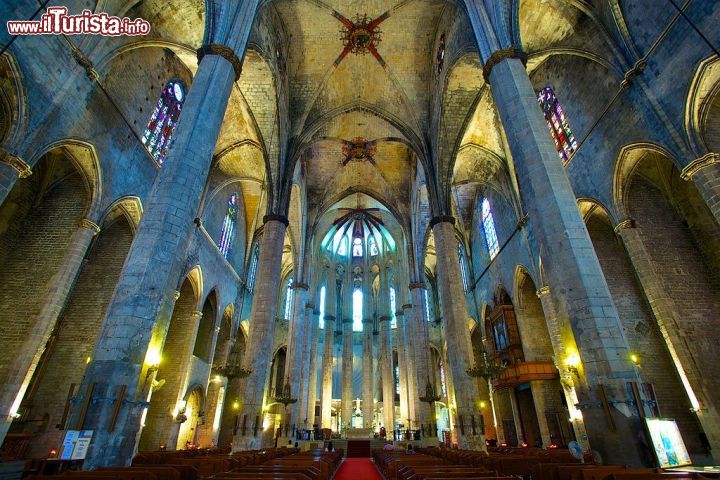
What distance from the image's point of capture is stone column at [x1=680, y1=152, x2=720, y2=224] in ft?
28.5

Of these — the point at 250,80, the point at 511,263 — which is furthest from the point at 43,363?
the point at 511,263

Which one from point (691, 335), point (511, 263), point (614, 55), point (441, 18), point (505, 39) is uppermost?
point (441, 18)

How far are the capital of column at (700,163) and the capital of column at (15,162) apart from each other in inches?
657

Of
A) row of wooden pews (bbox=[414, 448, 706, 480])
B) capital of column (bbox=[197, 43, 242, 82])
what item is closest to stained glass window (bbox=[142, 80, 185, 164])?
capital of column (bbox=[197, 43, 242, 82])

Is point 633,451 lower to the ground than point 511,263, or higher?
lower

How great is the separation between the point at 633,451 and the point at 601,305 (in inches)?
89.1

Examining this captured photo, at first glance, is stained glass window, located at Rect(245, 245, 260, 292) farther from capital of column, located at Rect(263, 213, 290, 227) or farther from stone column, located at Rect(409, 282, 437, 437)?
stone column, located at Rect(409, 282, 437, 437)

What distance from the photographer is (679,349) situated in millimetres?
10438

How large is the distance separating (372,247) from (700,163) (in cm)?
2712

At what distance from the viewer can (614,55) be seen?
1182 cm

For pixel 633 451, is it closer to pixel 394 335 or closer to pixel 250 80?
pixel 250 80

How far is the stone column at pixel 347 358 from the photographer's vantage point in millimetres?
28172

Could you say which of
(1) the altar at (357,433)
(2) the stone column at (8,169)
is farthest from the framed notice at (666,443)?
(1) the altar at (357,433)

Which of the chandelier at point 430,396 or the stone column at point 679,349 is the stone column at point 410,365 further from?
the stone column at point 679,349
